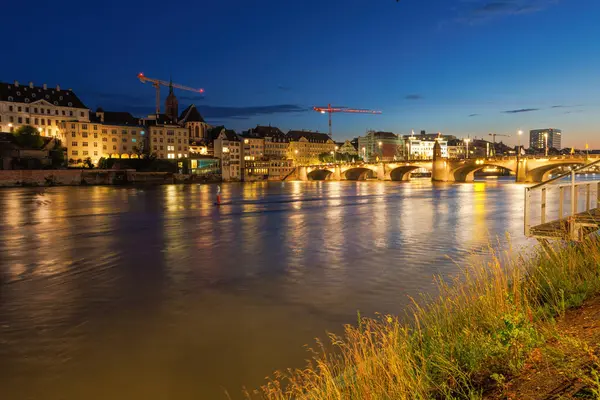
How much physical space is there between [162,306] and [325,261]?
25.5 feet

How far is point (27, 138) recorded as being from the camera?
99.2 m

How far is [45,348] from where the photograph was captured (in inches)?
350

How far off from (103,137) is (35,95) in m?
18.8

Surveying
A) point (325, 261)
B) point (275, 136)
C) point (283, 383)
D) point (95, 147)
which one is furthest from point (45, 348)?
point (275, 136)

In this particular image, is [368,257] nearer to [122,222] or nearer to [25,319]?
[25,319]

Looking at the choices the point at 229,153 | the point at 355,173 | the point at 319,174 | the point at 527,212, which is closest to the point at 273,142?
the point at 319,174

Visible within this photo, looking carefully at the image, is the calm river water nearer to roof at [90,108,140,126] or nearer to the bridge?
the bridge

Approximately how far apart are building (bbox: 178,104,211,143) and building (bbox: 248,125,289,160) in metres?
28.3

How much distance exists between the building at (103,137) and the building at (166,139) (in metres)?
2.60

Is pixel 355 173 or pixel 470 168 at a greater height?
pixel 470 168

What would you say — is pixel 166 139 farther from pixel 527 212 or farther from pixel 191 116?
pixel 527 212

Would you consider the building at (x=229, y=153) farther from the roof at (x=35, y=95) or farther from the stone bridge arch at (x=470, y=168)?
the stone bridge arch at (x=470, y=168)

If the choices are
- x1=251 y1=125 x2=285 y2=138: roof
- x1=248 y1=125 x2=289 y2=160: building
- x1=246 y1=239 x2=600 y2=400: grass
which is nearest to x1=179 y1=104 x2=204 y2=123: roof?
x1=248 y1=125 x2=289 y2=160: building

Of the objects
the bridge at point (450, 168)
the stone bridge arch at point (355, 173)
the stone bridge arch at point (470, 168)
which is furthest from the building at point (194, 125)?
the stone bridge arch at point (470, 168)
